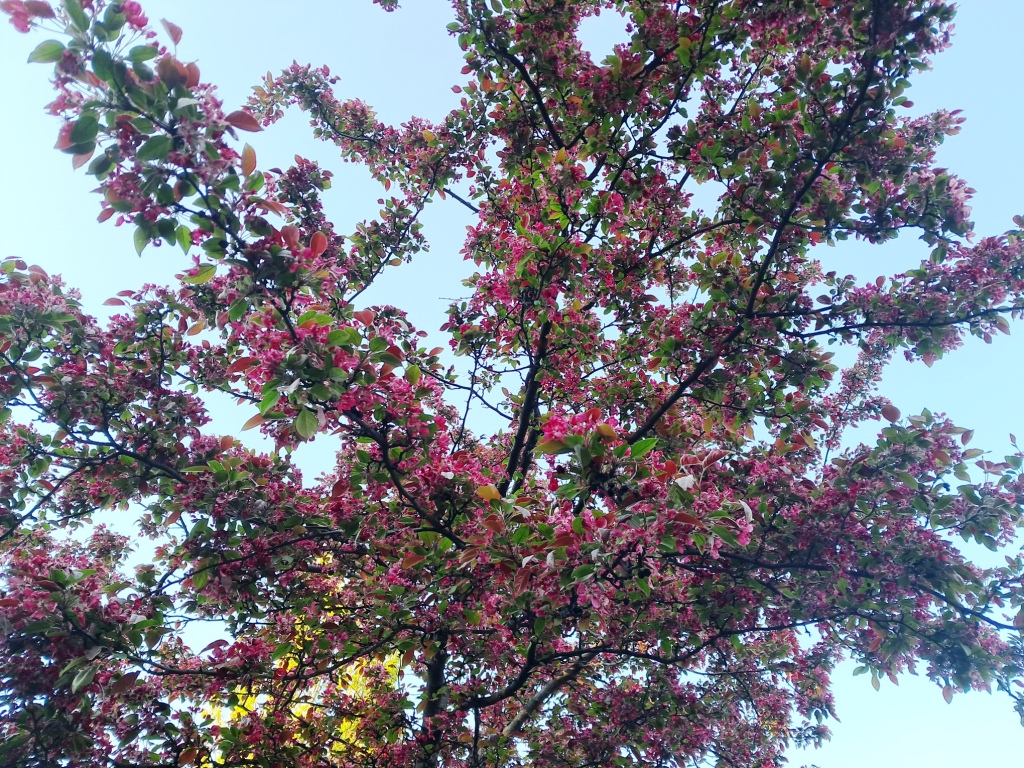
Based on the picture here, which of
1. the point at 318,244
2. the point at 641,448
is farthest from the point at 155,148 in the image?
the point at 641,448

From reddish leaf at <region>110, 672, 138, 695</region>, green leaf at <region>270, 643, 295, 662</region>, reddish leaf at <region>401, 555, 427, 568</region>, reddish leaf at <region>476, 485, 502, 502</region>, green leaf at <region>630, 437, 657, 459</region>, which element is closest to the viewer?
green leaf at <region>630, 437, 657, 459</region>

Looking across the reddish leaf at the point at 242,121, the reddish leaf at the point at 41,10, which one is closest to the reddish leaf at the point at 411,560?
the reddish leaf at the point at 242,121

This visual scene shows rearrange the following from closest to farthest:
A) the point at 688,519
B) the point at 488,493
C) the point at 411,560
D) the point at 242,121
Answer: the point at 242,121
the point at 688,519
the point at 488,493
the point at 411,560

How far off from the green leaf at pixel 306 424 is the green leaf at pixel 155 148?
3.81 ft

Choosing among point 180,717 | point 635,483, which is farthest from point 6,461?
point 635,483

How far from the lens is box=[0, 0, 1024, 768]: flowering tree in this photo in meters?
2.72

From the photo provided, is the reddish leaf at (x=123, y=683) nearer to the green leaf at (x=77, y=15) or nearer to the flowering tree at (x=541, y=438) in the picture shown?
the flowering tree at (x=541, y=438)

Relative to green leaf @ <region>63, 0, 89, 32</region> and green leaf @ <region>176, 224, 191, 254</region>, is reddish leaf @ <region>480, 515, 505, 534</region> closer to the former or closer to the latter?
green leaf @ <region>176, 224, 191, 254</region>

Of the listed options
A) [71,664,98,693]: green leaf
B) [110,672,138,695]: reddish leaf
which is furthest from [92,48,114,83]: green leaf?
[110,672,138,695]: reddish leaf

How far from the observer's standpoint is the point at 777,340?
460 cm

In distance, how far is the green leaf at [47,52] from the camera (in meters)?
2.13

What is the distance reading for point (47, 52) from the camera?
215cm

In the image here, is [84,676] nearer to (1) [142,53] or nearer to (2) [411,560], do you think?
(2) [411,560]

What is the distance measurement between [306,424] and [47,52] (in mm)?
1648
